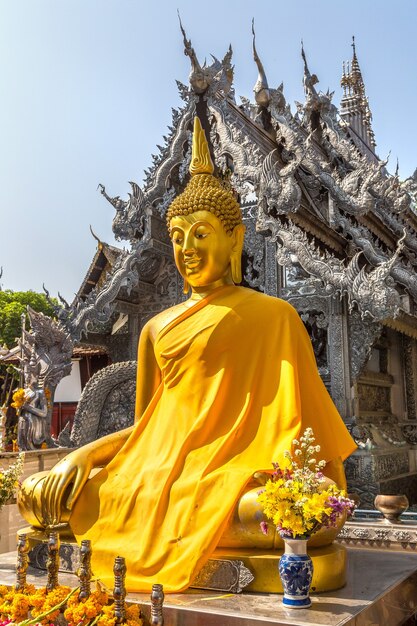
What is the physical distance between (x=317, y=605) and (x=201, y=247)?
2168 mm

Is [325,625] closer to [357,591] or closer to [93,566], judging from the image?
[357,591]

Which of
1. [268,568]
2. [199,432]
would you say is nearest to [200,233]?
[199,432]

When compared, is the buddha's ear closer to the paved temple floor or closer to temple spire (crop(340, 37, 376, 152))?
the paved temple floor

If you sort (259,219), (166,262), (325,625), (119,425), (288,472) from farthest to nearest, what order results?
(166,262) < (119,425) < (259,219) < (288,472) < (325,625)

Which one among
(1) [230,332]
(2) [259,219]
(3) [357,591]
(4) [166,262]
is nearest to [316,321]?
(2) [259,219]

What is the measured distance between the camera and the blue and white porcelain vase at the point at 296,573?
291 cm

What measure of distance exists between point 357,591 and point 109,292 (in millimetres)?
4819

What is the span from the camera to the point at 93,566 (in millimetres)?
3545

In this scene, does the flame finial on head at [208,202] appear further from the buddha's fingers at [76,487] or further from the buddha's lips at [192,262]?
the buddha's fingers at [76,487]

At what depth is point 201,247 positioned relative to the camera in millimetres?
4129

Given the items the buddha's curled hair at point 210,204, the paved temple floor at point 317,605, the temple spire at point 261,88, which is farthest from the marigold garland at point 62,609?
the temple spire at point 261,88

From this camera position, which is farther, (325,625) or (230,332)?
(230,332)

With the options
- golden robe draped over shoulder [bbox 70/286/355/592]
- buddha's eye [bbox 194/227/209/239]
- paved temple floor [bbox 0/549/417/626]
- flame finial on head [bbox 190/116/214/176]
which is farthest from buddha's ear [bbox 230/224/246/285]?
paved temple floor [bbox 0/549/417/626]

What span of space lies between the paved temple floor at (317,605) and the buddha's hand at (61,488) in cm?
35
